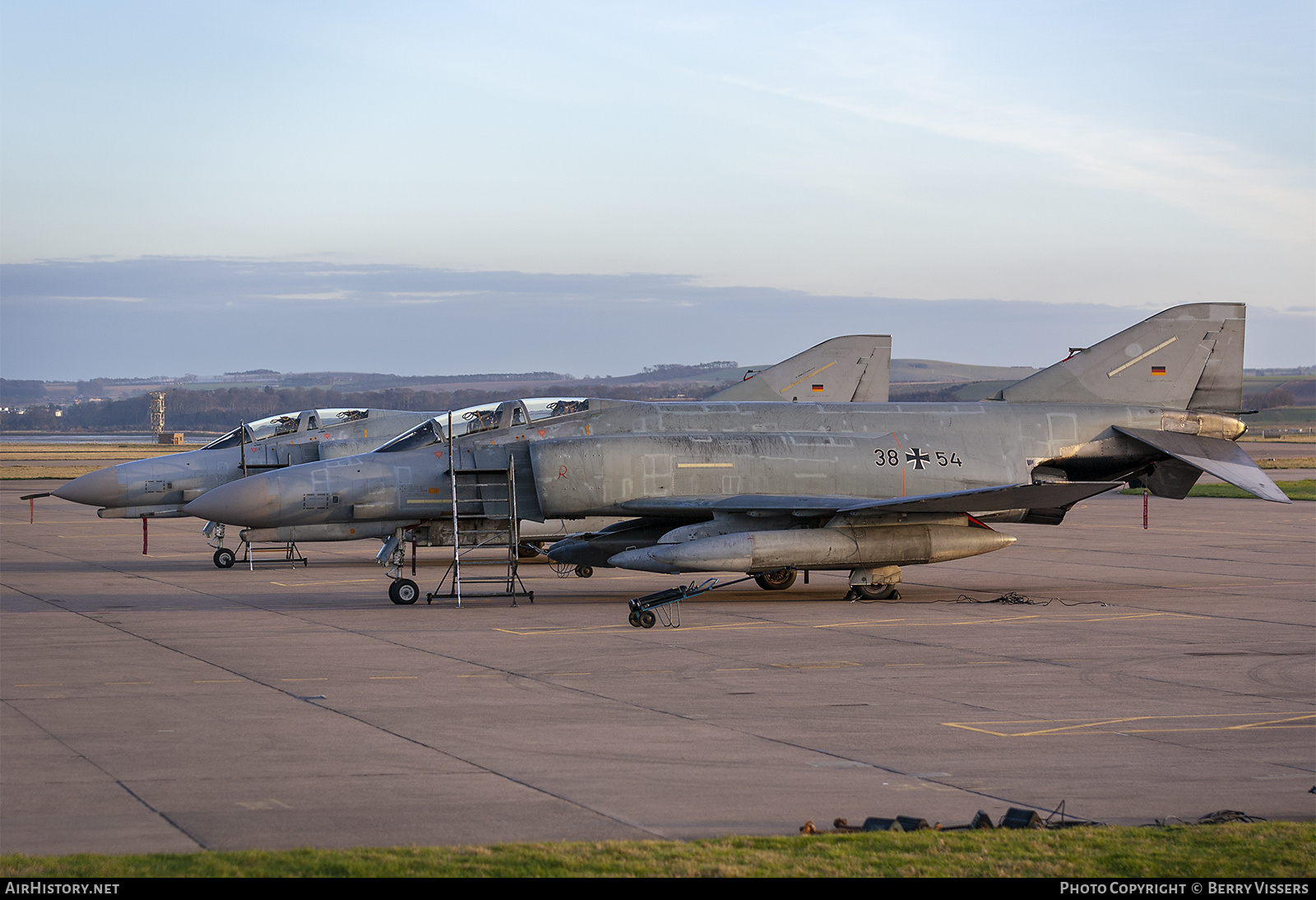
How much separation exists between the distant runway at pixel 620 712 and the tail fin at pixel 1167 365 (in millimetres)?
3113

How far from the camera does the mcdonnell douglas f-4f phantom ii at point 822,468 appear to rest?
17.1 meters

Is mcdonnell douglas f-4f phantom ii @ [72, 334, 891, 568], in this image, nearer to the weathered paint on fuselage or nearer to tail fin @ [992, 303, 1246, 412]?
the weathered paint on fuselage

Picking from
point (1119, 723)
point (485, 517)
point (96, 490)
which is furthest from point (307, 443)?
point (1119, 723)

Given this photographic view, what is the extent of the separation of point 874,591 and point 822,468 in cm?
198

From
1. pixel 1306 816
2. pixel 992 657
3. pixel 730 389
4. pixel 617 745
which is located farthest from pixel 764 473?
pixel 1306 816

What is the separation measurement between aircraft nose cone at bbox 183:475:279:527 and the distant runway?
123cm

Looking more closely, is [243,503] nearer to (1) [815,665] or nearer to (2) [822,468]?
(2) [822,468]

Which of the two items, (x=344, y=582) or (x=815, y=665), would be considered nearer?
(x=815, y=665)

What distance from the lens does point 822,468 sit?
59.7ft

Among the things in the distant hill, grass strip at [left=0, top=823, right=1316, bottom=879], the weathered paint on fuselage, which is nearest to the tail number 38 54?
the weathered paint on fuselage

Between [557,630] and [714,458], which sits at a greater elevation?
[714,458]

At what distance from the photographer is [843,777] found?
7930 mm

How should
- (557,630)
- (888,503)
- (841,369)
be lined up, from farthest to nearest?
1. (841,369)
2. (888,503)
3. (557,630)

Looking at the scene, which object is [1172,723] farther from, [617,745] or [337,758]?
[337,758]
